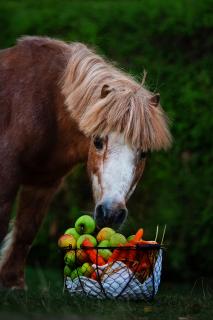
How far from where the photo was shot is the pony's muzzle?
4.36m

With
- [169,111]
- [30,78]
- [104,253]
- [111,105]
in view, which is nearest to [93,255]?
[104,253]

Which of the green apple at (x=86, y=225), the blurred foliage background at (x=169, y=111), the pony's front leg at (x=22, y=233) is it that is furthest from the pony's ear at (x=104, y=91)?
the blurred foliage background at (x=169, y=111)

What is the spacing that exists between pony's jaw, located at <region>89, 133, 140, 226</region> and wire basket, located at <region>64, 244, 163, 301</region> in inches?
6.8

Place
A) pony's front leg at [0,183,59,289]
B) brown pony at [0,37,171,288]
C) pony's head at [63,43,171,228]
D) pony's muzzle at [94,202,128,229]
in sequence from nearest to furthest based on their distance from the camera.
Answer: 1. pony's muzzle at [94,202,128,229]
2. pony's head at [63,43,171,228]
3. brown pony at [0,37,171,288]
4. pony's front leg at [0,183,59,289]

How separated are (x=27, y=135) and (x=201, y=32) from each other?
9.84 feet

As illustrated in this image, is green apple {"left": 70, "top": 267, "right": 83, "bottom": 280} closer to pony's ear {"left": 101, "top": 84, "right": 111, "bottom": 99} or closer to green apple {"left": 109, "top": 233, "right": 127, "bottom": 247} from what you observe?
green apple {"left": 109, "top": 233, "right": 127, "bottom": 247}

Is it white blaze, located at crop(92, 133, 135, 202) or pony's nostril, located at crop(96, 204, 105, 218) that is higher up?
white blaze, located at crop(92, 133, 135, 202)

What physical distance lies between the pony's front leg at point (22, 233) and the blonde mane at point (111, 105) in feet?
2.90

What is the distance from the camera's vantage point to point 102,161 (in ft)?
15.2

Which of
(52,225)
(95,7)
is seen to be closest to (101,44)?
(95,7)

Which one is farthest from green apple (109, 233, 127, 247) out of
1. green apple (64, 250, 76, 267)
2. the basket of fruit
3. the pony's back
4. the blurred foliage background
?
the blurred foliage background

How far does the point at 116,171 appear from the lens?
4.52 meters

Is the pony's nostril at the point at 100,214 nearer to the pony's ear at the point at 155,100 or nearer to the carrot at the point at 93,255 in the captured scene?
the carrot at the point at 93,255

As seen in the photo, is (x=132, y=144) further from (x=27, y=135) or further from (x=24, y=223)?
(x=24, y=223)
